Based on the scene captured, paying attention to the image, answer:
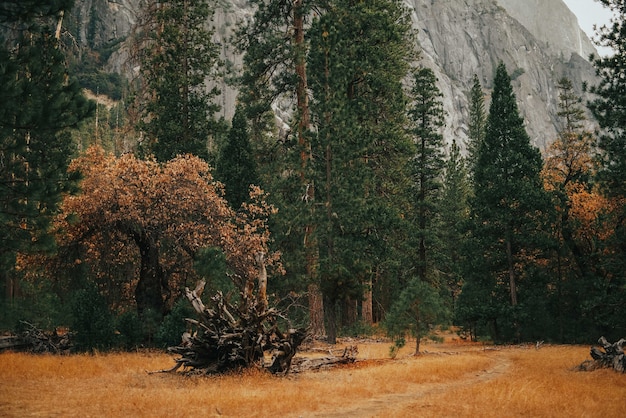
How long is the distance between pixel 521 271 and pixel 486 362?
12.2m

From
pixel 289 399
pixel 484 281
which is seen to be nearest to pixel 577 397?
pixel 289 399

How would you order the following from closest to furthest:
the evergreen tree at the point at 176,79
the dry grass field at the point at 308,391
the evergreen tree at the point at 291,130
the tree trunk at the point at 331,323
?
the dry grass field at the point at 308,391
the tree trunk at the point at 331,323
the evergreen tree at the point at 291,130
the evergreen tree at the point at 176,79

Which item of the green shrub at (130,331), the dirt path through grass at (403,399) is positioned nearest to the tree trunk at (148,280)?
the green shrub at (130,331)

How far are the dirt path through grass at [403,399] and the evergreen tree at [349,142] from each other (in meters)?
8.90

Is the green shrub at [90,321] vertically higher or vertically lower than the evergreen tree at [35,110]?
lower

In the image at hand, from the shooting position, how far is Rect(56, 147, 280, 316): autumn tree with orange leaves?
64.4ft

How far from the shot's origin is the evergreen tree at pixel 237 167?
2911 centimetres

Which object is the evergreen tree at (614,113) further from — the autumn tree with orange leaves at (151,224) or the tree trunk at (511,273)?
the autumn tree with orange leaves at (151,224)

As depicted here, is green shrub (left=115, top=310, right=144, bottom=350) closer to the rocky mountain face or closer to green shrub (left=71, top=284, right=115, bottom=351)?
green shrub (left=71, top=284, right=115, bottom=351)

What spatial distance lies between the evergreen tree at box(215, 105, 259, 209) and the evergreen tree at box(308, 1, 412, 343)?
543 cm

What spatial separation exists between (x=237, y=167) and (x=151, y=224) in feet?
31.5

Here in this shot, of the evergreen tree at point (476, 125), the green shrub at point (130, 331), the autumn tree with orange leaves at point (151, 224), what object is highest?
the evergreen tree at point (476, 125)

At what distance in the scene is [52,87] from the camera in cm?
1079

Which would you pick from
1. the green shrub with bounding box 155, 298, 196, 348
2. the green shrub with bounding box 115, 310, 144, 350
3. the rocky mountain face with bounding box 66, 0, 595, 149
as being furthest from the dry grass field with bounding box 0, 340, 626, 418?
the rocky mountain face with bounding box 66, 0, 595, 149
